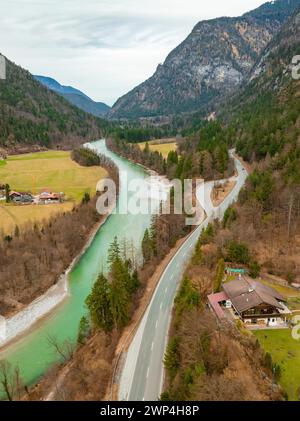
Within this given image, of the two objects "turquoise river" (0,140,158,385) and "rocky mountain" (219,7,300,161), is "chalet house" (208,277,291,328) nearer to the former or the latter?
"turquoise river" (0,140,158,385)

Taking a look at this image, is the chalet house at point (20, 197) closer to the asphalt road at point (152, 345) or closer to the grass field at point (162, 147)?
the asphalt road at point (152, 345)

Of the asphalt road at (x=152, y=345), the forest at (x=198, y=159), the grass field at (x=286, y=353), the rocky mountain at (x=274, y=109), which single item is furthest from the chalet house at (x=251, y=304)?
the forest at (x=198, y=159)

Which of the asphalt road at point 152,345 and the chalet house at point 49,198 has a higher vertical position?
the chalet house at point 49,198

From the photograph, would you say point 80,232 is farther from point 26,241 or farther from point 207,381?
point 207,381

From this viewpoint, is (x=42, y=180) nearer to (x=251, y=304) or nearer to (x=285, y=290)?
(x=285, y=290)

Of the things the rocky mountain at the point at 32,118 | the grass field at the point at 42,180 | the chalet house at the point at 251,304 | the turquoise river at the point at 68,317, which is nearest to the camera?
the chalet house at the point at 251,304
